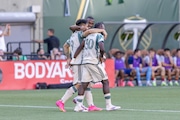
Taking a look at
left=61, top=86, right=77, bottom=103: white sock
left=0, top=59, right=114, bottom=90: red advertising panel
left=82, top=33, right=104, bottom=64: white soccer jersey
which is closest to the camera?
left=82, top=33, right=104, bottom=64: white soccer jersey

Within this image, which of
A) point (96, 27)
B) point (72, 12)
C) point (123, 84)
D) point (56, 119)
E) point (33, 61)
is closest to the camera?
point (56, 119)

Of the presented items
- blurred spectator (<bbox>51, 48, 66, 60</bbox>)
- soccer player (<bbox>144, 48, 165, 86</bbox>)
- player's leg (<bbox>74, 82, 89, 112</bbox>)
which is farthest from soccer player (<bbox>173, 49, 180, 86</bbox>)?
player's leg (<bbox>74, 82, 89, 112</bbox>)

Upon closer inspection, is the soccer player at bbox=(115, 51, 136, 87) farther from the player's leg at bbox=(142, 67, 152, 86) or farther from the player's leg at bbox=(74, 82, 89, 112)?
the player's leg at bbox=(74, 82, 89, 112)

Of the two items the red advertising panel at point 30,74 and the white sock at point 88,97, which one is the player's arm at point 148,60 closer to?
the red advertising panel at point 30,74

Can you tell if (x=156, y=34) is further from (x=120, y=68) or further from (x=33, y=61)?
(x=33, y=61)

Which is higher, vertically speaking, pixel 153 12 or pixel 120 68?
pixel 153 12

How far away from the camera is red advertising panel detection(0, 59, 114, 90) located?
2684cm

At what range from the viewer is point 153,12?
39906 mm

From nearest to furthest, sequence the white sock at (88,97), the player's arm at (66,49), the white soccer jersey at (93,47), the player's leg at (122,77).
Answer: the white soccer jersey at (93,47), the white sock at (88,97), the player's arm at (66,49), the player's leg at (122,77)

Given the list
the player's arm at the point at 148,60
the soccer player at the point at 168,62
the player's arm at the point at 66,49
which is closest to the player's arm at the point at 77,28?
the player's arm at the point at 66,49

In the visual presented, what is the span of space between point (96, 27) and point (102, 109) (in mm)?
1843

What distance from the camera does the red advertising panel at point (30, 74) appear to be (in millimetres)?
26844

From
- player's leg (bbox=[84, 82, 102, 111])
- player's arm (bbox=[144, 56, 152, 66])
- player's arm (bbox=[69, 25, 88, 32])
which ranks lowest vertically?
player's leg (bbox=[84, 82, 102, 111])

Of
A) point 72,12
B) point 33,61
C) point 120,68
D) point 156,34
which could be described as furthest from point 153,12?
point 33,61
